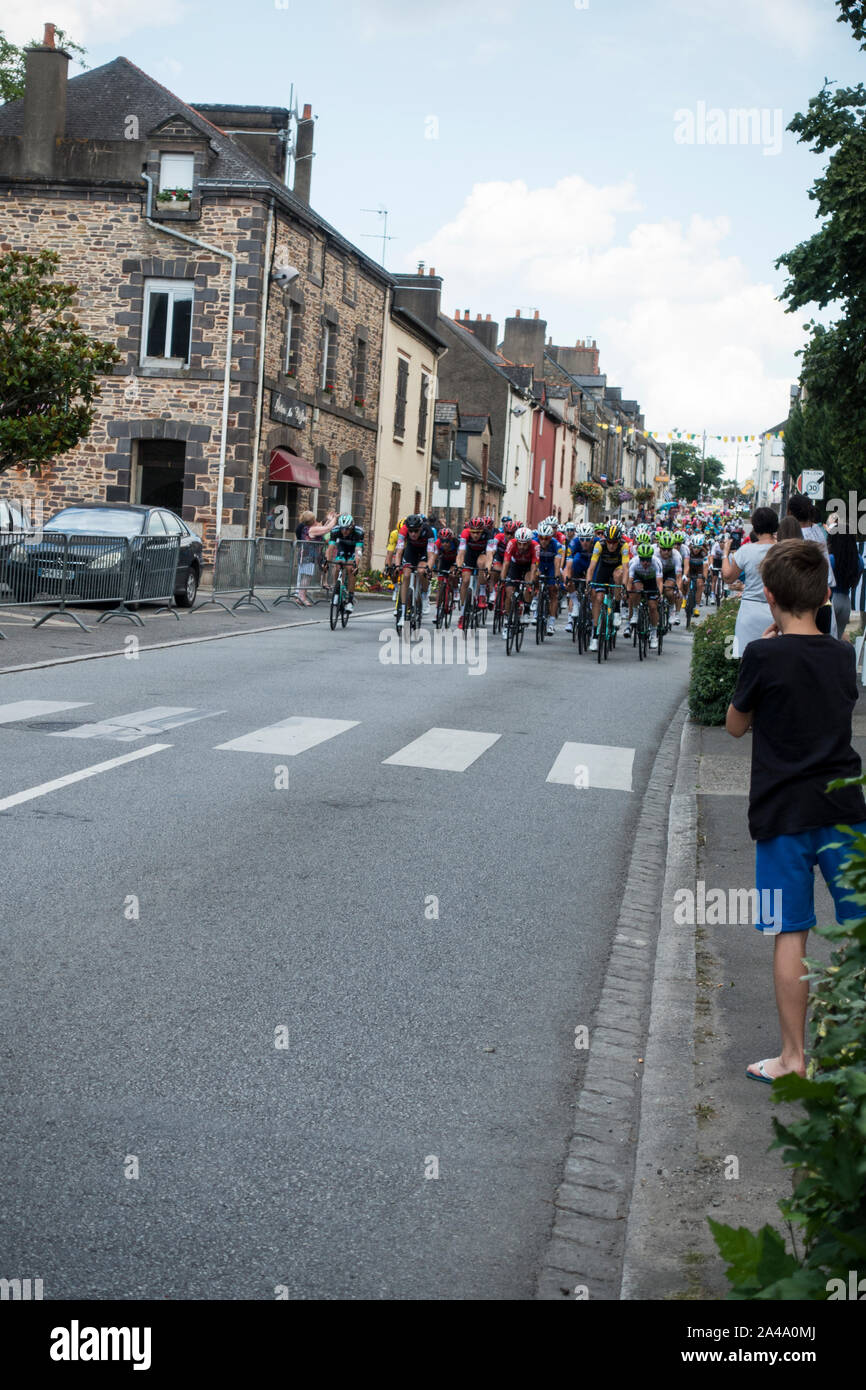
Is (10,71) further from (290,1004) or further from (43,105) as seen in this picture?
(290,1004)

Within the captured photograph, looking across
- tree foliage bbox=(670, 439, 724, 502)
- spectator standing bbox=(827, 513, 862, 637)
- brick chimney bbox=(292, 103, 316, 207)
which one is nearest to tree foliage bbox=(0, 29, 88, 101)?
brick chimney bbox=(292, 103, 316, 207)

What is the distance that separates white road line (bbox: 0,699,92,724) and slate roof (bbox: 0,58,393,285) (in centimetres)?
2151

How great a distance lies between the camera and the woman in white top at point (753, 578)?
1060 cm

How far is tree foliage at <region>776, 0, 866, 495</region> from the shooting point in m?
17.1

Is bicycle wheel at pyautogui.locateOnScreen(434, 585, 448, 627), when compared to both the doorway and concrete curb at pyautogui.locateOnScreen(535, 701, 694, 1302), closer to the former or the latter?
the doorway

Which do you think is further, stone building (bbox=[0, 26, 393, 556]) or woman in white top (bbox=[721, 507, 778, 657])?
stone building (bbox=[0, 26, 393, 556])

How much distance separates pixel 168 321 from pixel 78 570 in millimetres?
13775

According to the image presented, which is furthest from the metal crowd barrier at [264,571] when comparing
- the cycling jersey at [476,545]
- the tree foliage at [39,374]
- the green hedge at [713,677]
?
the green hedge at [713,677]

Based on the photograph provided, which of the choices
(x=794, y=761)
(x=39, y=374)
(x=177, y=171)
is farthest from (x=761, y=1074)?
(x=177, y=171)

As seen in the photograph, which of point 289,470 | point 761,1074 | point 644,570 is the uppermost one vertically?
point 289,470

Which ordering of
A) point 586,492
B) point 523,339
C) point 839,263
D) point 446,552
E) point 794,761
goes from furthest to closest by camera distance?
point 586,492 → point 523,339 → point 446,552 → point 839,263 → point 794,761

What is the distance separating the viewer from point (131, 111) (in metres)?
33.2
